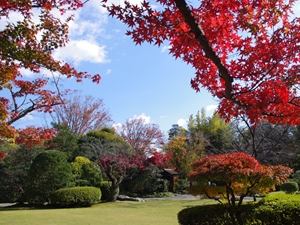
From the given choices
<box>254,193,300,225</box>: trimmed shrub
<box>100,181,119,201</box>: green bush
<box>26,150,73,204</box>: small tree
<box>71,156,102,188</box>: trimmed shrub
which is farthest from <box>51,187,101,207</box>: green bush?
<box>254,193,300,225</box>: trimmed shrub

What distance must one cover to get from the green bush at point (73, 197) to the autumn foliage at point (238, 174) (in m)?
8.36

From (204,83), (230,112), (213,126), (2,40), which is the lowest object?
(230,112)

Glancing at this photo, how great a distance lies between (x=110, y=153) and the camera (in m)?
16.4

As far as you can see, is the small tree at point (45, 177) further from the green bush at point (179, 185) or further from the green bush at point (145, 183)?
the green bush at point (179, 185)

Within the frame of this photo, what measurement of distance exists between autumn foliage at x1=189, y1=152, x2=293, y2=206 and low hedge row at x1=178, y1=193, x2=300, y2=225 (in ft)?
0.99

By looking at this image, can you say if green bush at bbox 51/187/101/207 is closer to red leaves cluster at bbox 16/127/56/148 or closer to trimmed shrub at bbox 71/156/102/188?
trimmed shrub at bbox 71/156/102/188

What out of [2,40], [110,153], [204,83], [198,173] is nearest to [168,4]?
[204,83]

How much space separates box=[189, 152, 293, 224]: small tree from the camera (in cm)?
546

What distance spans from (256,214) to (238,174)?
783mm

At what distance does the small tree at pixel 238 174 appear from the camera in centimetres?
546

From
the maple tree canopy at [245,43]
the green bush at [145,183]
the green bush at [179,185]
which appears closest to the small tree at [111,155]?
the green bush at [145,183]

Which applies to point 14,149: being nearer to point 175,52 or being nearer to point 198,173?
point 198,173

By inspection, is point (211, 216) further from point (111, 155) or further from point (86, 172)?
point (86, 172)

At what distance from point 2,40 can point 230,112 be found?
3.39 metres
